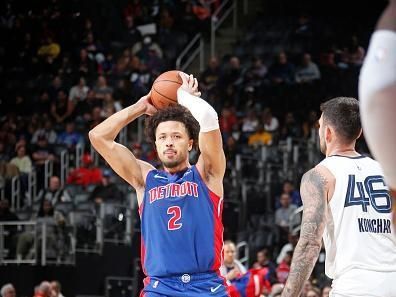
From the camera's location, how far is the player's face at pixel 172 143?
19.6ft

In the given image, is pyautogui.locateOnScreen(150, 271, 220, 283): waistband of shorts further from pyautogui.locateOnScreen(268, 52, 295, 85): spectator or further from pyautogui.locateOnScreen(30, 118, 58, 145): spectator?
pyautogui.locateOnScreen(268, 52, 295, 85): spectator

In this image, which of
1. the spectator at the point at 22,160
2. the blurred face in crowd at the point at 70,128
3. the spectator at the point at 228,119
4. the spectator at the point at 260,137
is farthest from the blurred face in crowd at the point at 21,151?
the spectator at the point at 260,137

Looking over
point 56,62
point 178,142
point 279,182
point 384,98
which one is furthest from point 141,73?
point 384,98

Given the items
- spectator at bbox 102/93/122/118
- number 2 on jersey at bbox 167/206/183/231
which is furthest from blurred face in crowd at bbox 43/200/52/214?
number 2 on jersey at bbox 167/206/183/231

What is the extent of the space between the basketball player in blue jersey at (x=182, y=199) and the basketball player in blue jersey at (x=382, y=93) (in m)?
2.79

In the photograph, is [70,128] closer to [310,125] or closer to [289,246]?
[310,125]

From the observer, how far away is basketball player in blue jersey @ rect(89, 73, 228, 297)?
566 cm

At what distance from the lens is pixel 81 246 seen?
15617mm

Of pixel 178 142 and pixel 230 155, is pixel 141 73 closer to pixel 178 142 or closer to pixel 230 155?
pixel 230 155

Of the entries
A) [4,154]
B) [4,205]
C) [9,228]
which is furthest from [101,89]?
[9,228]

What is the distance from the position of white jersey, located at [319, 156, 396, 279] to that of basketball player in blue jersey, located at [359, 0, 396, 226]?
7.66ft

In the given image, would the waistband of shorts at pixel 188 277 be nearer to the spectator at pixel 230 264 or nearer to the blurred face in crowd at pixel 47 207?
the spectator at pixel 230 264

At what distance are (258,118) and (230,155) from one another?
1535mm

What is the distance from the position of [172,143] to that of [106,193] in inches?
417
